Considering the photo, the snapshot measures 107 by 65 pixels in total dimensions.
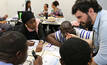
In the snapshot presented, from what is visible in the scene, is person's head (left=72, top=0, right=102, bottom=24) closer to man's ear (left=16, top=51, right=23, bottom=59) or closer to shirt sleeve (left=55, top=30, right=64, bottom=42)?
man's ear (left=16, top=51, right=23, bottom=59)

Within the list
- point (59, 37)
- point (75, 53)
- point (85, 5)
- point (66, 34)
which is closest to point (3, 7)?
point (59, 37)

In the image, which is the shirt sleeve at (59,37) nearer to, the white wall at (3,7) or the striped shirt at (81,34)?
the striped shirt at (81,34)

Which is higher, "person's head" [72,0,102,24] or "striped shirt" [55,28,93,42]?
"person's head" [72,0,102,24]

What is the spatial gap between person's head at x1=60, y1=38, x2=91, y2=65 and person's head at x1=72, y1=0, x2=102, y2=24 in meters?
0.41

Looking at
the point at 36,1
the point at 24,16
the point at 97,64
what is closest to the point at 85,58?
the point at 97,64

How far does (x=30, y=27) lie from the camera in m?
2.29

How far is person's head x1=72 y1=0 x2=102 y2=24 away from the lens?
121cm

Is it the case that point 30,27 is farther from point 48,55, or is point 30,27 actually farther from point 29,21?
point 48,55

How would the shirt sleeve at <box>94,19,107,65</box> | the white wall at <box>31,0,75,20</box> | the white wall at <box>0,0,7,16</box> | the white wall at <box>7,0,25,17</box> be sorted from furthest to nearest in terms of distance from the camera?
the white wall at <box>7,0,25,17</box>, the white wall at <box>31,0,75,20</box>, the white wall at <box>0,0,7,16</box>, the shirt sleeve at <box>94,19,107,65</box>

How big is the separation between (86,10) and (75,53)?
512 millimetres

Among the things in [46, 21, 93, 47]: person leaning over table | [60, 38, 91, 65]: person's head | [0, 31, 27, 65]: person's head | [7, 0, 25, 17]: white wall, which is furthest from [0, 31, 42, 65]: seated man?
[7, 0, 25, 17]: white wall

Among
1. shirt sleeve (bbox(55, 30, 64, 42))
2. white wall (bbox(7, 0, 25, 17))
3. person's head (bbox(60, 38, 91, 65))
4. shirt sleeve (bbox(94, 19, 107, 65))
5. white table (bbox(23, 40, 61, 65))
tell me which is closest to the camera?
person's head (bbox(60, 38, 91, 65))

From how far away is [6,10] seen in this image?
611cm

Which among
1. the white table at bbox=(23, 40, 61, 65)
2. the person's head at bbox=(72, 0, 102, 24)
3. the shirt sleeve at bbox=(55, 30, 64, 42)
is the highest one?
the person's head at bbox=(72, 0, 102, 24)
